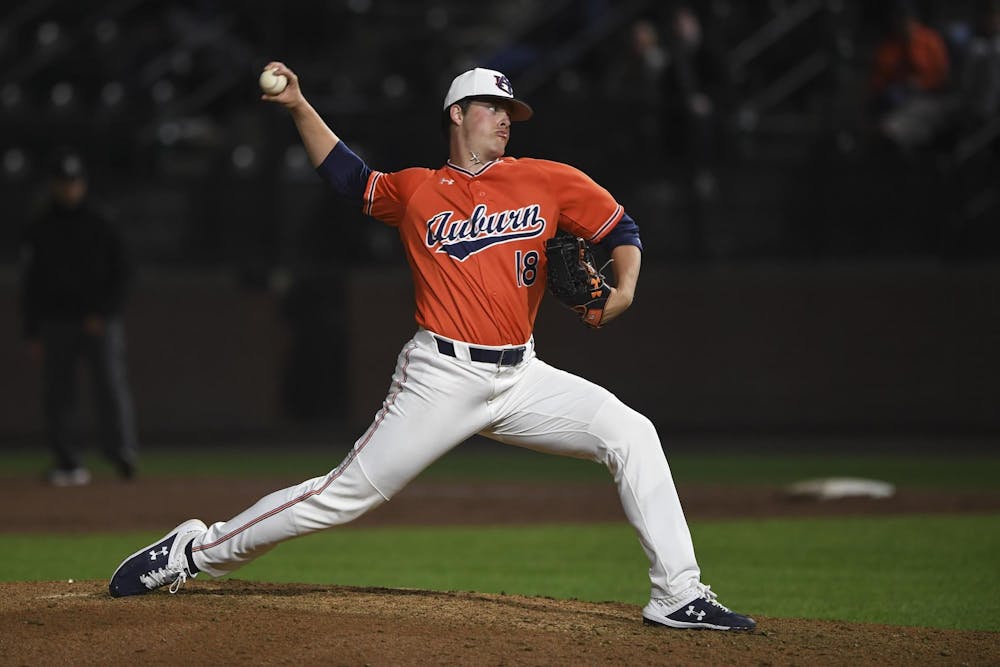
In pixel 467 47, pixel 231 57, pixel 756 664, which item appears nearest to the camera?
pixel 756 664

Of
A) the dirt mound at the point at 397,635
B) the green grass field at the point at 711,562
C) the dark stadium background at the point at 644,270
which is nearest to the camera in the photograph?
the dirt mound at the point at 397,635

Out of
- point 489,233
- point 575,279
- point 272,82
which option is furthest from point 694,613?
point 272,82

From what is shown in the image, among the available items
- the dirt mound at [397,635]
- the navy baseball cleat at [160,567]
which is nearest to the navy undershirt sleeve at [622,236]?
the dirt mound at [397,635]

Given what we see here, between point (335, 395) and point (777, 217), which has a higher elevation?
point (777, 217)

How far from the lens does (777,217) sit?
548 inches

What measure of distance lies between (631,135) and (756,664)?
9790 mm

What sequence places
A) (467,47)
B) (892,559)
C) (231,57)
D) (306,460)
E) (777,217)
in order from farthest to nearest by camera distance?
1. (467,47)
2. (231,57)
3. (777,217)
4. (306,460)
5. (892,559)

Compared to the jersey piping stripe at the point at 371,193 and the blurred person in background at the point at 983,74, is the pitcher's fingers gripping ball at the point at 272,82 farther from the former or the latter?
the blurred person in background at the point at 983,74

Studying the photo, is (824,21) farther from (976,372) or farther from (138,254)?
(138,254)

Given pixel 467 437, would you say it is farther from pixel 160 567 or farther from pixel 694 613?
pixel 160 567

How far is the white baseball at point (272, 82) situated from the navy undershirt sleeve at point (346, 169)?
34cm

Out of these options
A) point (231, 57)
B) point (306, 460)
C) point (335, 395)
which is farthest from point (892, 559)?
point (231, 57)

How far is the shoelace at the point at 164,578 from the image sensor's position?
5.36m

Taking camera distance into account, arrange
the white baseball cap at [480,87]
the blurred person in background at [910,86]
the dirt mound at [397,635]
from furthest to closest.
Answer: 1. the blurred person in background at [910,86]
2. the white baseball cap at [480,87]
3. the dirt mound at [397,635]
